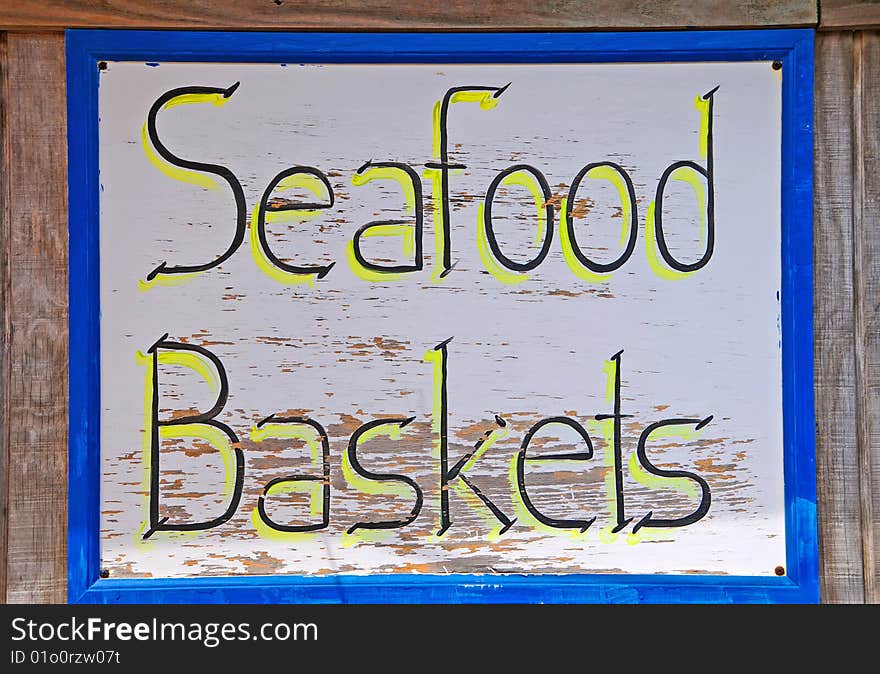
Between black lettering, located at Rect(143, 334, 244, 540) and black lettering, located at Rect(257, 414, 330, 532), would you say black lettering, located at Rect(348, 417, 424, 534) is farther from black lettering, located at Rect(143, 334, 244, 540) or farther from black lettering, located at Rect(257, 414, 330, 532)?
black lettering, located at Rect(143, 334, 244, 540)

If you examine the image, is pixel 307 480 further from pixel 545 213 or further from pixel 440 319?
pixel 545 213

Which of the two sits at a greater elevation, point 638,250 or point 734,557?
point 638,250

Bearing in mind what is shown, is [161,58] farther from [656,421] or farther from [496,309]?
[656,421]

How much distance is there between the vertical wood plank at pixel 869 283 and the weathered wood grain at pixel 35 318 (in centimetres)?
145

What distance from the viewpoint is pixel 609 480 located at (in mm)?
1422

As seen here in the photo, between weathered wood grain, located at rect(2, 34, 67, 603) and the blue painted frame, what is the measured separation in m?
0.03

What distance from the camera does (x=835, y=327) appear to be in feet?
4.69

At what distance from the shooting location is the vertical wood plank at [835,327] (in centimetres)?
142

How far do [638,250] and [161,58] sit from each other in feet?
3.07

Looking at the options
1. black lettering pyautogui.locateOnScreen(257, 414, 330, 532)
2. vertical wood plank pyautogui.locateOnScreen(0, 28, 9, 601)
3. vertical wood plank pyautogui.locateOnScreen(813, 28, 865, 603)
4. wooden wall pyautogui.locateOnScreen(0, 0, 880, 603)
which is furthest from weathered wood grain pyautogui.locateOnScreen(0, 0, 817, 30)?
black lettering pyautogui.locateOnScreen(257, 414, 330, 532)

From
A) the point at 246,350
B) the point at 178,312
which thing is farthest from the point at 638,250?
the point at 178,312

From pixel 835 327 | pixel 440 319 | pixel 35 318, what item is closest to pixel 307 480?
pixel 440 319

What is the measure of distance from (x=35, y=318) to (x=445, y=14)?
923 mm

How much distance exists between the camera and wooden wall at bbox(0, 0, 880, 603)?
1.41 meters
